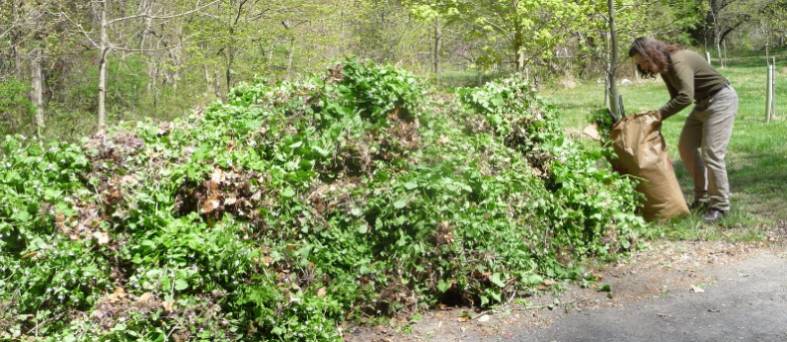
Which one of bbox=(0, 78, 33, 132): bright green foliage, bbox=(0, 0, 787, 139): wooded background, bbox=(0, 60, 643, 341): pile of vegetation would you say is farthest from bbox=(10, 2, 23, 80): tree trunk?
bbox=(0, 60, 643, 341): pile of vegetation

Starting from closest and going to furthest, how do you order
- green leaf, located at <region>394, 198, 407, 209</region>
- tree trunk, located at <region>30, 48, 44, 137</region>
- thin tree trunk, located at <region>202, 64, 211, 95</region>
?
1. green leaf, located at <region>394, 198, 407, 209</region>
2. tree trunk, located at <region>30, 48, 44, 137</region>
3. thin tree trunk, located at <region>202, 64, 211, 95</region>

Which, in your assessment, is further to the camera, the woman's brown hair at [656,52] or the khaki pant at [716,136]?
the khaki pant at [716,136]

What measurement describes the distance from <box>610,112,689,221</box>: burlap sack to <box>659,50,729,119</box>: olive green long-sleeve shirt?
204 mm

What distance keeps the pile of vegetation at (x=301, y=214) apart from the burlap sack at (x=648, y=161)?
230 mm

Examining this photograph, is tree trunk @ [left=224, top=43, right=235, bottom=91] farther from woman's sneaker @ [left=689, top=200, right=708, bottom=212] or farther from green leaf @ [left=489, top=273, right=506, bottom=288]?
green leaf @ [left=489, top=273, right=506, bottom=288]

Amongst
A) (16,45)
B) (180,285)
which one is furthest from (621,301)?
(16,45)

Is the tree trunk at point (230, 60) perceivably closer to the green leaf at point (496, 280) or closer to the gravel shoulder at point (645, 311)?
the gravel shoulder at point (645, 311)

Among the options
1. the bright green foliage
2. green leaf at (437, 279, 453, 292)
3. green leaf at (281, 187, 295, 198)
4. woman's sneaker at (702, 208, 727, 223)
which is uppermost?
the bright green foliage

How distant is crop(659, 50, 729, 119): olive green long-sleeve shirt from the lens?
6.45m

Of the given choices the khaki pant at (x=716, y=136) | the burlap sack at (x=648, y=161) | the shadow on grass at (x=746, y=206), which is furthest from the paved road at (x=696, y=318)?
the khaki pant at (x=716, y=136)

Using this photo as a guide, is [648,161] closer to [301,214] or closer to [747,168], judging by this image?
[301,214]

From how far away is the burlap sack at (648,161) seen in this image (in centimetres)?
649

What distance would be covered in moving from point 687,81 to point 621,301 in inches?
87.7

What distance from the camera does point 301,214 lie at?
4.96m
